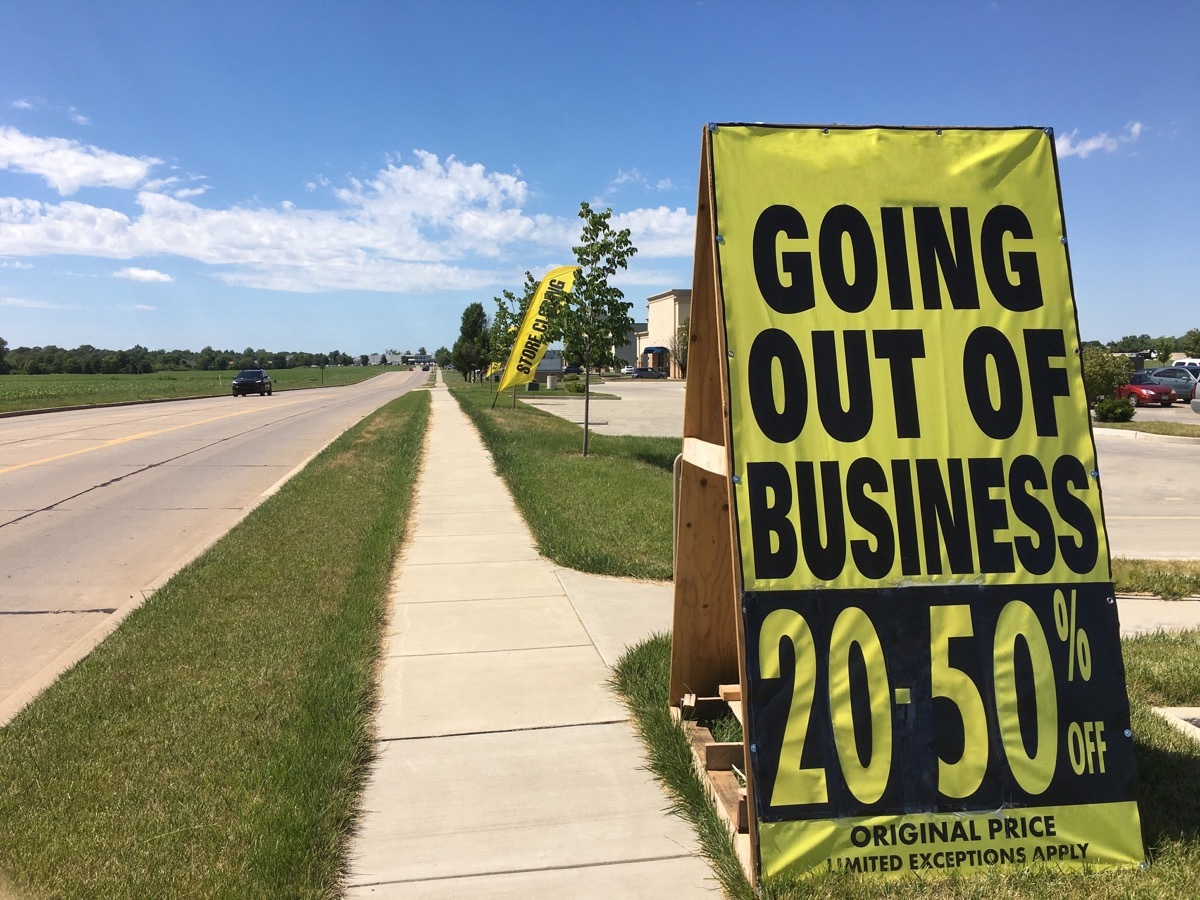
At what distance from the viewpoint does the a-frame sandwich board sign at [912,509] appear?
2.84 meters

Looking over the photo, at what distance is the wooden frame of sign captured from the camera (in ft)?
11.3

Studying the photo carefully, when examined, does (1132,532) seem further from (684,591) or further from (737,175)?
(737,175)

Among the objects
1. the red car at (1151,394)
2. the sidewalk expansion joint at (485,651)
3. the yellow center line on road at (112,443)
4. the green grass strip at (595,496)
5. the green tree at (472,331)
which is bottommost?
the red car at (1151,394)

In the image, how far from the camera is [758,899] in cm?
274

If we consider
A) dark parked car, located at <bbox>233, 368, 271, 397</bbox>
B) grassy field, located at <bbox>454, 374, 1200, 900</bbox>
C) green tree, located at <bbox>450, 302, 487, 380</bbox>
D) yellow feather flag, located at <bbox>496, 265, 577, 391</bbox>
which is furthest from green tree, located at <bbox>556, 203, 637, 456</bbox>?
green tree, located at <bbox>450, 302, 487, 380</bbox>

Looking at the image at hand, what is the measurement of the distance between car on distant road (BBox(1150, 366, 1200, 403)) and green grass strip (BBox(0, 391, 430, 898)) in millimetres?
37503

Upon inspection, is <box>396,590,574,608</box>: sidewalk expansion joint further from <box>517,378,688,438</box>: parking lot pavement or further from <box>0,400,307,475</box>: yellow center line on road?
<box>517,378,688,438</box>: parking lot pavement

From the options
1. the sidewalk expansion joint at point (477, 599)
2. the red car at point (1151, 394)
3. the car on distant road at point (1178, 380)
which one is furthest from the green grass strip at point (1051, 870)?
the car on distant road at point (1178, 380)

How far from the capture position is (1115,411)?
25.6 meters

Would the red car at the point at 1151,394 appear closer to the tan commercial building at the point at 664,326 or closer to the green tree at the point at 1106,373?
the green tree at the point at 1106,373

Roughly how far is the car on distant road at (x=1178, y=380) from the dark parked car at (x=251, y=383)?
42.3 metres

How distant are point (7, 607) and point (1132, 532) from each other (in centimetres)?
1059

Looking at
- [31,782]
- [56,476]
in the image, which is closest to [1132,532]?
[31,782]

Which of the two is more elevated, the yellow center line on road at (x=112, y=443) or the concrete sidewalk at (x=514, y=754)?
the yellow center line on road at (x=112, y=443)
